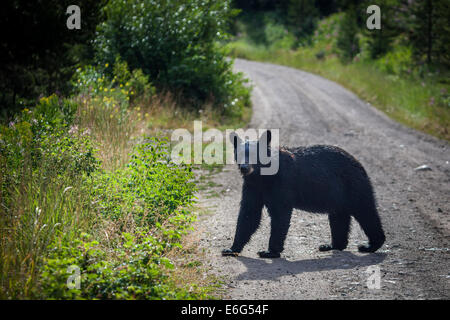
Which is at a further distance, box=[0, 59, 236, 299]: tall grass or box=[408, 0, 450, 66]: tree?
box=[408, 0, 450, 66]: tree

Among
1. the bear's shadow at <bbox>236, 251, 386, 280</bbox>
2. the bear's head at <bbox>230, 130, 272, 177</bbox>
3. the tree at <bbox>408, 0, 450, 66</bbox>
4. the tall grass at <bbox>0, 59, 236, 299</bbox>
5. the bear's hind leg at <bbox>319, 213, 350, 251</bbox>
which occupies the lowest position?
the bear's shadow at <bbox>236, 251, 386, 280</bbox>

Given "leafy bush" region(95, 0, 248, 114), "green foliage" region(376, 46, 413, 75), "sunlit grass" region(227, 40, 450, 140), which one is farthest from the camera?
"green foliage" region(376, 46, 413, 75)

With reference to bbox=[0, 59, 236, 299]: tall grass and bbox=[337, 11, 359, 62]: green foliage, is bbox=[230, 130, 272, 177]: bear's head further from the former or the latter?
bbox=[337, 11, 359, 62]: green foliage

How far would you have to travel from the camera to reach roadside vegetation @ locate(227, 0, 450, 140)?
1786cm

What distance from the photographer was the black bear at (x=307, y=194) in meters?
6.33

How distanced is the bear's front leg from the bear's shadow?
0.19 metres

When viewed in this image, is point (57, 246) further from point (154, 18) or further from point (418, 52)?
point (418, 52)

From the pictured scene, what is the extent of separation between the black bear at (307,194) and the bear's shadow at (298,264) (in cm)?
18

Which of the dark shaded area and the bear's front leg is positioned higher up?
the dark shaded area

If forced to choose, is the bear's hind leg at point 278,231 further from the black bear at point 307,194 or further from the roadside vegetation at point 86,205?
the roadside vegetation at point 86,205

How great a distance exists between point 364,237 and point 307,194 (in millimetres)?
1358

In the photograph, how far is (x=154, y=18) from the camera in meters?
16.6

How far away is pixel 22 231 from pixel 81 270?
936 millimetres

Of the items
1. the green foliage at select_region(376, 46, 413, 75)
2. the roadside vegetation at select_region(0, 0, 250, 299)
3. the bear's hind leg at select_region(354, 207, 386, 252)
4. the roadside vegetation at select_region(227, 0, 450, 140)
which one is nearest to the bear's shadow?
the bear's hind leg at select_region(354, 207, 386, 252)
